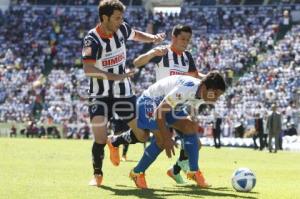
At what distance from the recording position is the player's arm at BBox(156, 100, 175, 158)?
977 centimetres

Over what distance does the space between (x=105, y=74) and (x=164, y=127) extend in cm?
162

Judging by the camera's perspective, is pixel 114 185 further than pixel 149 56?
No

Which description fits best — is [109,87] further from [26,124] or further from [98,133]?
[26,124]

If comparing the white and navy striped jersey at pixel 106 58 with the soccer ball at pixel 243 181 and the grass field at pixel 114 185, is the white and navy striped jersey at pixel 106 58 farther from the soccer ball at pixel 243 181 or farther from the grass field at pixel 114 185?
the soccer ball at pixel 243 181

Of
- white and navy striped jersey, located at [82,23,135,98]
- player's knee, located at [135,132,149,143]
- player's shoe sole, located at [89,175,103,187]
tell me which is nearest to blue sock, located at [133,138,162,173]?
player's shoe sole, located at [89,175,103,187]

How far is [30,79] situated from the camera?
52844mm

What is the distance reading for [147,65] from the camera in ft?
165

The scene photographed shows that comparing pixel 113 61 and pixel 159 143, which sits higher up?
pixel 113 61

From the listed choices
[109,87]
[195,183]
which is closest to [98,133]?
[109,87]

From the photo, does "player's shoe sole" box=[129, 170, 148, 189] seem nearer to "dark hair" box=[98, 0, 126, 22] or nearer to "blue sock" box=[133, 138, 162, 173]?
"blue sock" box=[133, 138, 162, 173]

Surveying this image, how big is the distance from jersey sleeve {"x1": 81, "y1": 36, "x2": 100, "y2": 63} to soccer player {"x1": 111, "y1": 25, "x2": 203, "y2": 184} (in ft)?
2.90

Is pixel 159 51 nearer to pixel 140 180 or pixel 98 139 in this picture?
pixel 98 139

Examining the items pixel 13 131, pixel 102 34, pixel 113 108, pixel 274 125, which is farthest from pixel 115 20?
pixel 13 131

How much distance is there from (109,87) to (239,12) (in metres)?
45.1
